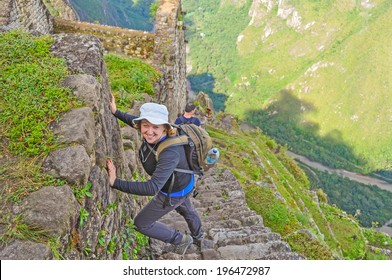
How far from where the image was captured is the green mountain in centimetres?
10669

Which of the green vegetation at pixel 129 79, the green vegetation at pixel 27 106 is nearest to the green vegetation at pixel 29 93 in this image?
the green vegetation at pixel 27 106

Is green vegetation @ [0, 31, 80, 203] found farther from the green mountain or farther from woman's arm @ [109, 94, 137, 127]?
the green mountain

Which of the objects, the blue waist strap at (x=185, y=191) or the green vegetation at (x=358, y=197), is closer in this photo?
the blue waist strap at (x=185, y=191)

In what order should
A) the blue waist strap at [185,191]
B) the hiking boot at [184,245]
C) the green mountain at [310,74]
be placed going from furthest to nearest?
1. the green mountain at [310,74]
2. the hiking boot at [184,245]
3. the blue waist strap at [185,191]

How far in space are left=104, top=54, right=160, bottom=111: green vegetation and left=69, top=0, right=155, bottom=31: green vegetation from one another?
222ft

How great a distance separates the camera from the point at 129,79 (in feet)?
32.9

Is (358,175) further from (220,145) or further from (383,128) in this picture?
(220,145)

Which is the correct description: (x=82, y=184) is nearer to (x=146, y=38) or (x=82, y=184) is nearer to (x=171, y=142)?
(x=171, y=142)

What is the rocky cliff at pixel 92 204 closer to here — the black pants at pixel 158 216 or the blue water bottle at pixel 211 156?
the black pants at pixel 158 216

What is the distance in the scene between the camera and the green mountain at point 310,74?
106688 millimetres


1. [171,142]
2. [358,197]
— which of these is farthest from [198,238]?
[358,197]

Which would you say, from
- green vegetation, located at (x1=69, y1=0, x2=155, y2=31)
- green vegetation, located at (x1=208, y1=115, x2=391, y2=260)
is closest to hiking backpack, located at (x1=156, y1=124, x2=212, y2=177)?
green vegetation, located at (x1=208, y1=115, x2=391, y2=260)

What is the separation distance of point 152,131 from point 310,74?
128 meters

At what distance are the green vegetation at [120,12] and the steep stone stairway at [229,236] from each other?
71529 millimetres
